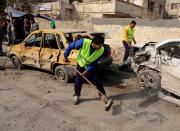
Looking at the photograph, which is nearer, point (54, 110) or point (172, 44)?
point (54, 110)

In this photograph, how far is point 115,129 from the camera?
5473 millimetres

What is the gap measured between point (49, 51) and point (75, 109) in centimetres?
287

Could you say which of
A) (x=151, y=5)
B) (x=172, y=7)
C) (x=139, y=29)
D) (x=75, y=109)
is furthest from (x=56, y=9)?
(x=75, y=109)

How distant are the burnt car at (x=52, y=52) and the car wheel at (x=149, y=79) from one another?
43.8 inches

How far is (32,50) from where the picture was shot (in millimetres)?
9383

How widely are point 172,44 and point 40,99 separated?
3.73 m

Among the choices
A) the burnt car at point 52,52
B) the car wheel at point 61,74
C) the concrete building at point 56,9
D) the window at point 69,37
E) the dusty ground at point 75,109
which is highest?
the concrete building at point 56,9

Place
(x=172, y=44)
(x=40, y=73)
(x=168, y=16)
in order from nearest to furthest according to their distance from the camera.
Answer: (x=172, y=44)
(x=40, y=73)
(x=168, y=16)

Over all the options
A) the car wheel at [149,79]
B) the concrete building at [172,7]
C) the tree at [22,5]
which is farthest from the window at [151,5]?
the car wheel at [149,79]

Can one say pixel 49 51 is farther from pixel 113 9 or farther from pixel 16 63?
pixel 113 9

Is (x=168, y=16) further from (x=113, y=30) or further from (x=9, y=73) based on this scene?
(x=9, y=73)

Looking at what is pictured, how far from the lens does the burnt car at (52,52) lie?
27.5ft

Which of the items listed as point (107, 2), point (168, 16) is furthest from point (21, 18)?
point (168, 16)

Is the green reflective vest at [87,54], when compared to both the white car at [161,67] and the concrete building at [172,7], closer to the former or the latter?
the white car at [161,67]
